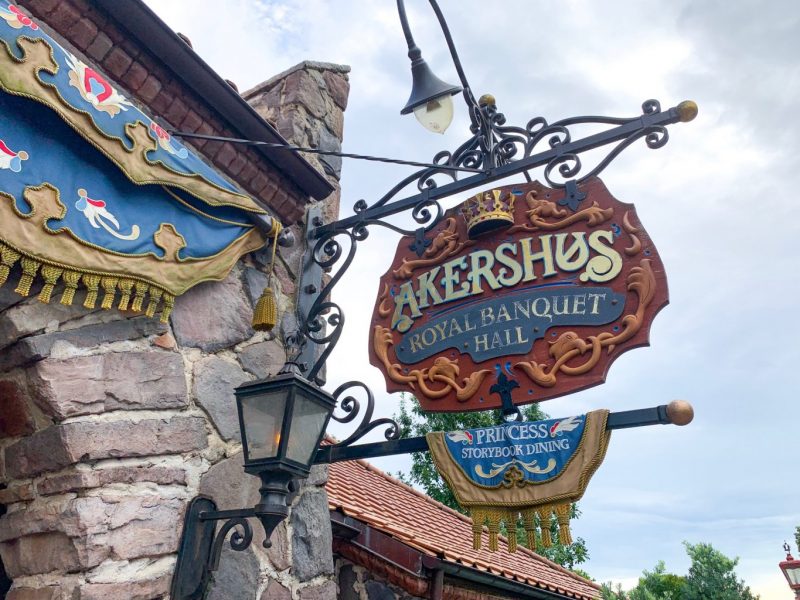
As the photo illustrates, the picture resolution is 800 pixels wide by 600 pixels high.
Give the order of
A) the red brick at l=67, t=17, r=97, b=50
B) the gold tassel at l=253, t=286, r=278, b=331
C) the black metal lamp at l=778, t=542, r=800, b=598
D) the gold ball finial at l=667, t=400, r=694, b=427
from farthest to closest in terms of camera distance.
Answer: the black metal lamp at l=778, t=542, r=800, b=598 < the gold tassel at l=253, t=286, r=278, b=331 < the red brick at l=67, t=17, r=97, b=50 < the gold ball finial at l=667, t=400, r=694, b=427

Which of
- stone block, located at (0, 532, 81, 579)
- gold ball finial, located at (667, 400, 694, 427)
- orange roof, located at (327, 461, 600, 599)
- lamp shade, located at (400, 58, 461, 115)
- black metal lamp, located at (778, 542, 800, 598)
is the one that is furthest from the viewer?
black metal lamp, located at (778, 542, 800, 598)

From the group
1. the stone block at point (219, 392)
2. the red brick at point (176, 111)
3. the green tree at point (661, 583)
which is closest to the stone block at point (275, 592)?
the stone block at point (219, 392)

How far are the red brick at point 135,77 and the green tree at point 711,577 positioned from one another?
15827mm

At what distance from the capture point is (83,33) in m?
2.67

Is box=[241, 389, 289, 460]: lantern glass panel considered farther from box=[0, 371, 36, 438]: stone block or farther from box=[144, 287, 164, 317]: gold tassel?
box=[0, 371, 36, 438]: stone block

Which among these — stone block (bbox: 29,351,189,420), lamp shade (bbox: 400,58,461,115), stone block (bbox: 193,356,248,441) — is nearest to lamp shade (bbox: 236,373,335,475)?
stone block (bbox: 193,356,248,441)

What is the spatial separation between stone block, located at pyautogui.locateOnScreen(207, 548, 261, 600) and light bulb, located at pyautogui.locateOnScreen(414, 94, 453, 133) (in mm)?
1989

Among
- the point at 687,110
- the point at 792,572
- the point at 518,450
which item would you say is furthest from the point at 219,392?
the point at 792,572

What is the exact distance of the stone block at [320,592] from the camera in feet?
9.67

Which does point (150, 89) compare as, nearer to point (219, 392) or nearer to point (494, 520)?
point (219, 392)

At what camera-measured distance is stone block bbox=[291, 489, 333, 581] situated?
118 inches

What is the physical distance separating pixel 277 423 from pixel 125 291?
727 mm

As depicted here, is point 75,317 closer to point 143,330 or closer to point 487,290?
point 143,330

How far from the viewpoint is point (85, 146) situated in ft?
7.95
